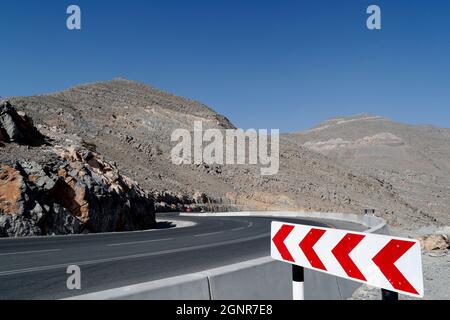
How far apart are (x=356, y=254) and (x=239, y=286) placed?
5.20 feet

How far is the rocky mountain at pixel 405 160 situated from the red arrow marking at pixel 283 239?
7533 cm

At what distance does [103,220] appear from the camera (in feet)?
71.5

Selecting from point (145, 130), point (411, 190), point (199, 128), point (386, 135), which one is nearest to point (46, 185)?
point (145, 130)

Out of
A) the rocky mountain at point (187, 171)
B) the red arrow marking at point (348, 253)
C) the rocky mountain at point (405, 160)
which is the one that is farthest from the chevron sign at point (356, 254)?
the rocky mountain at point (405, 160)

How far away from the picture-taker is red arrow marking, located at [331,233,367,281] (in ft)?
13.9

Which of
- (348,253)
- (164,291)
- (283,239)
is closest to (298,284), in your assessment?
(283,239)

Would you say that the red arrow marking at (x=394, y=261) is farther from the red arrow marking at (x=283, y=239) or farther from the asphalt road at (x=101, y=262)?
the asphalt road at (x=101, y=262)

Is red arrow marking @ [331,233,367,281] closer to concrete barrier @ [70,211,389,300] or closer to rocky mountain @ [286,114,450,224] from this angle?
concrete barrier @ [70,211,389,300]

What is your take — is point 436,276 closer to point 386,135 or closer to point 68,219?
point 68,219

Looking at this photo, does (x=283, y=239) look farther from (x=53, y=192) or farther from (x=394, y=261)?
(x=53, y=192)

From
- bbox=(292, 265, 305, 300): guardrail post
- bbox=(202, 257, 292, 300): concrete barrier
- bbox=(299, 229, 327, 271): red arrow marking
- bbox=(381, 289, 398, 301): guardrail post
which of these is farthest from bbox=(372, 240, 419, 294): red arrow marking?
bbox=(202, 257, 292, 300): concrete barrier

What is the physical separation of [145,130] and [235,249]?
68.7m

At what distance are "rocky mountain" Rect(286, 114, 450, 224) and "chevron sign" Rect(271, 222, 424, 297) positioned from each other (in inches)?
2972

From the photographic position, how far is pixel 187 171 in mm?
68562
